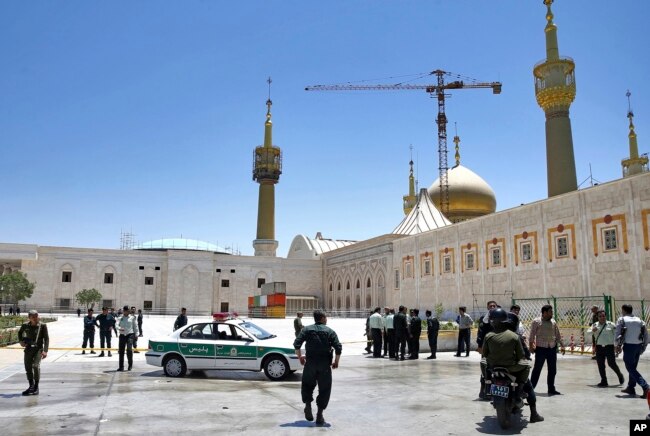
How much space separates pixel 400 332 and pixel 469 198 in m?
43.4

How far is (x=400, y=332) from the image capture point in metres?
16.4

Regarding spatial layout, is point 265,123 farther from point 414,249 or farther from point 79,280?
point 414,249

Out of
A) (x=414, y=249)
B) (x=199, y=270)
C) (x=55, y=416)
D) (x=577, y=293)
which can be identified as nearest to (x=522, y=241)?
(x=577, y=293)

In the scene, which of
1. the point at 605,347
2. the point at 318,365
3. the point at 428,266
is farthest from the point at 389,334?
the point at 428,266

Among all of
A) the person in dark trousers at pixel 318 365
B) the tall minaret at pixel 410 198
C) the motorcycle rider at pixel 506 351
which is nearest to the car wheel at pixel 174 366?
the person in dark trousers at pixel 318 365

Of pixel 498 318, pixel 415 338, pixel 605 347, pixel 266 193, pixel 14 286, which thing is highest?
pixel 266 193

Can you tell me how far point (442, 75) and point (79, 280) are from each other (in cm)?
5104

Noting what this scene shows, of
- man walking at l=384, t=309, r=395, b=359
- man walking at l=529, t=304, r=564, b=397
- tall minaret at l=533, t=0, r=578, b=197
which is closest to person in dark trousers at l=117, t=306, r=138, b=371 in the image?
man walking at l=384, t=309, r=395, b=359

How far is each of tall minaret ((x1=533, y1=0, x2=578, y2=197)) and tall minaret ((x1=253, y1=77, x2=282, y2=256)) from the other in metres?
37.1

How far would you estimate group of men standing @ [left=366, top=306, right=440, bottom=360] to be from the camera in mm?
16406

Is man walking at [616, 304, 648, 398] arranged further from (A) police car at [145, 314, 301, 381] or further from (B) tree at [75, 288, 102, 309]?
(B) tree at [75, 288, 102, 309]

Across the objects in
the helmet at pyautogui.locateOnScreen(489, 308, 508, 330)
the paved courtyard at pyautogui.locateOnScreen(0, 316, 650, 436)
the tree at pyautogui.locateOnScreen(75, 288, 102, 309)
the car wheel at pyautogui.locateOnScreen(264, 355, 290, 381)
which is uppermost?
the tree at pyautogui.locateOnScreen(75, 288, 102, 309)

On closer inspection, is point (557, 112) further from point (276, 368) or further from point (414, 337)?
point (276, 368)

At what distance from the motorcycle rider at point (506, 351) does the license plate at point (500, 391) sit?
0.24 m
